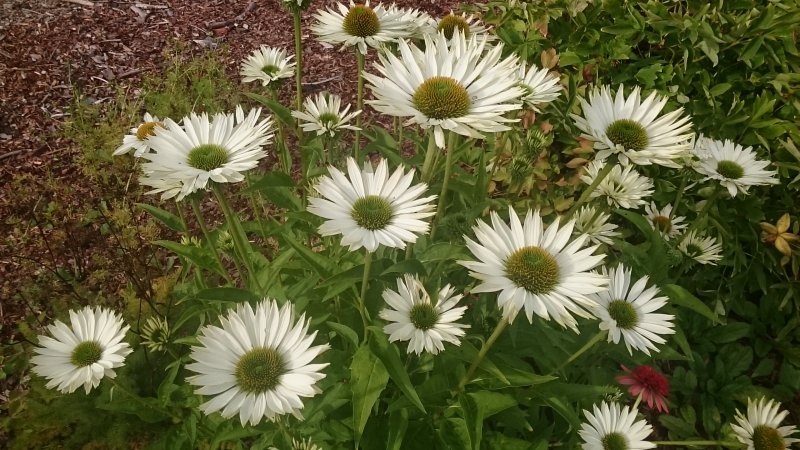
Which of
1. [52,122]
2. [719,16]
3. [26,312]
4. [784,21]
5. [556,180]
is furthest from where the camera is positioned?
[52,122]

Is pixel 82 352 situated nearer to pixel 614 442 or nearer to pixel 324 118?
pixel 324 118

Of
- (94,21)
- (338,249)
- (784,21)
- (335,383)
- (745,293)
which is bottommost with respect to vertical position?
(335,383)

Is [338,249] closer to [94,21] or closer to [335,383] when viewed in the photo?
[335,383]

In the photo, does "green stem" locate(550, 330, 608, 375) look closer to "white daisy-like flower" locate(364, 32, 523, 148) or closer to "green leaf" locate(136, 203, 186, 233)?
"white daisy-like flower" locate(364, 32, 523, 148)

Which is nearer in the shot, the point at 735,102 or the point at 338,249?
the point at 338,249

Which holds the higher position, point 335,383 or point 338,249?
point 338,249

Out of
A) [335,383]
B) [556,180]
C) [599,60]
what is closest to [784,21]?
[599,60]

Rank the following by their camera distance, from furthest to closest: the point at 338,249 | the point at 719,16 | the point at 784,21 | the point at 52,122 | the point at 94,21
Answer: the point at 94,21 < the point at 52,122 < the point at 719,16 < the point at 784,21 < the point at 338,249

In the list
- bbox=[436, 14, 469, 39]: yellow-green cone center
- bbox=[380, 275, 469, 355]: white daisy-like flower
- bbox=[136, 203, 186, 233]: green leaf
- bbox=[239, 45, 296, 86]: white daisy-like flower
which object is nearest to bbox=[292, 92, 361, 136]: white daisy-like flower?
bbox=[239, 45, 296, 86]: white daisy-like flower

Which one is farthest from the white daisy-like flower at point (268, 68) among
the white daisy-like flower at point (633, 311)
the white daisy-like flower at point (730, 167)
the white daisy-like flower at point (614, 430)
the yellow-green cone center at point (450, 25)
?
the white daisy-like flower at point (614, 430)
